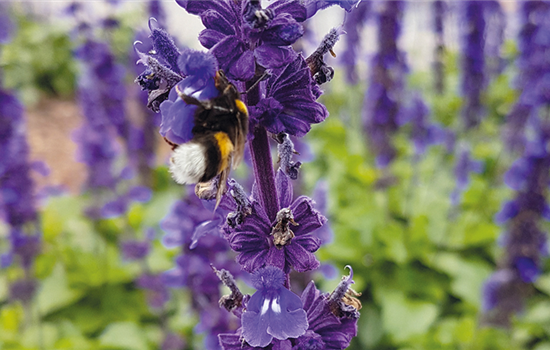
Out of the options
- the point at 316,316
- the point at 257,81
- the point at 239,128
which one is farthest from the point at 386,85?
the point at 239,128

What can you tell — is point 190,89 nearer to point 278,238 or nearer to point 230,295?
point 278,238

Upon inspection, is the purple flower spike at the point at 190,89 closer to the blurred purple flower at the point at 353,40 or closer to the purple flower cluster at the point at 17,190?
the purple flower cluster at the point at 17,190

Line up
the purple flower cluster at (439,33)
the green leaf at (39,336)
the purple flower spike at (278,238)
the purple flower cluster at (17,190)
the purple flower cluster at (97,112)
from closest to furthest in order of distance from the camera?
the purple flower spike at (278,238) → the green leaf at (39,336) → the purple flower cluster at (17,190) → the purple flower cluster at (97,112) → the purple flower cluster at (439,33)

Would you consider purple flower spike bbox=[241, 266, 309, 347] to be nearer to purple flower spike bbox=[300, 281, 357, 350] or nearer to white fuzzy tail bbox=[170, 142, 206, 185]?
purple flower spike bbox=[300, 281, 357, 350]

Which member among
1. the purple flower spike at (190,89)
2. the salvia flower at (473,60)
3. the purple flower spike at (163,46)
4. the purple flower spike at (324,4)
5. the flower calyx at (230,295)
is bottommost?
the flower calyx at (230,295)

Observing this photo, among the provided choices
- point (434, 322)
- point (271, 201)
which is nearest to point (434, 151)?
point (434, 322)

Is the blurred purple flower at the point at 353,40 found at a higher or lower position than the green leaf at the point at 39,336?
higher

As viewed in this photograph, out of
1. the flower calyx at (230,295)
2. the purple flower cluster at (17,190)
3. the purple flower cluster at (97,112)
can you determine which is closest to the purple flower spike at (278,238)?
the flower calyx at (230,295)
